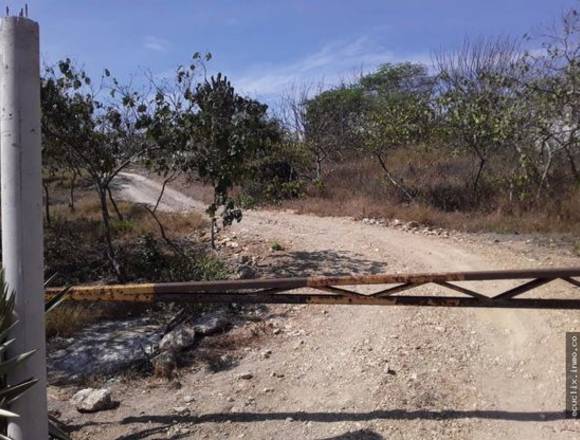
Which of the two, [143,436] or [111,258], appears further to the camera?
[111,258]

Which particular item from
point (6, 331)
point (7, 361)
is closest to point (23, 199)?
point (6, 331)

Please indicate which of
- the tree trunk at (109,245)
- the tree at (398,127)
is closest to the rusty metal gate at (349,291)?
the tree trunk at (109,245)

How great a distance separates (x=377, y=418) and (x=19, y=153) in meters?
2.69

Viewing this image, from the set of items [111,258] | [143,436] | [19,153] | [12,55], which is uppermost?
[12,55]

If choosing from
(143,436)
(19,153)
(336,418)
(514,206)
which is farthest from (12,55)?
(514,206)

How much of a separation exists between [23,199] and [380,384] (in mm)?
2864

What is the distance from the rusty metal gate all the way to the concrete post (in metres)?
0.94

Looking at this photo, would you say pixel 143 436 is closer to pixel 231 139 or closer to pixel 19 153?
→ pixel 19 153

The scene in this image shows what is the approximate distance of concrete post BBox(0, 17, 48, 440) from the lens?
2.43 meters

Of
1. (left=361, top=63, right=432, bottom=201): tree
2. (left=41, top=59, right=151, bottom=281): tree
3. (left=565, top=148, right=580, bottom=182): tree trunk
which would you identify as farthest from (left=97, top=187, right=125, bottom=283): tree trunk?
(left=565, top=148, right=580, bottom=182): tree trunk

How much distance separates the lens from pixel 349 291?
11.4 ft

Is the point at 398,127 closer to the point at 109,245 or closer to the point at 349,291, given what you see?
the point at 109,245

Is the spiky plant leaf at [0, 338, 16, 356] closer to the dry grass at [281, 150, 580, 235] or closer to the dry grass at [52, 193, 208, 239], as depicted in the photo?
the dry grass at [52, 193, 208, 239]

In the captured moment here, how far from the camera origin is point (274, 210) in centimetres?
1609
